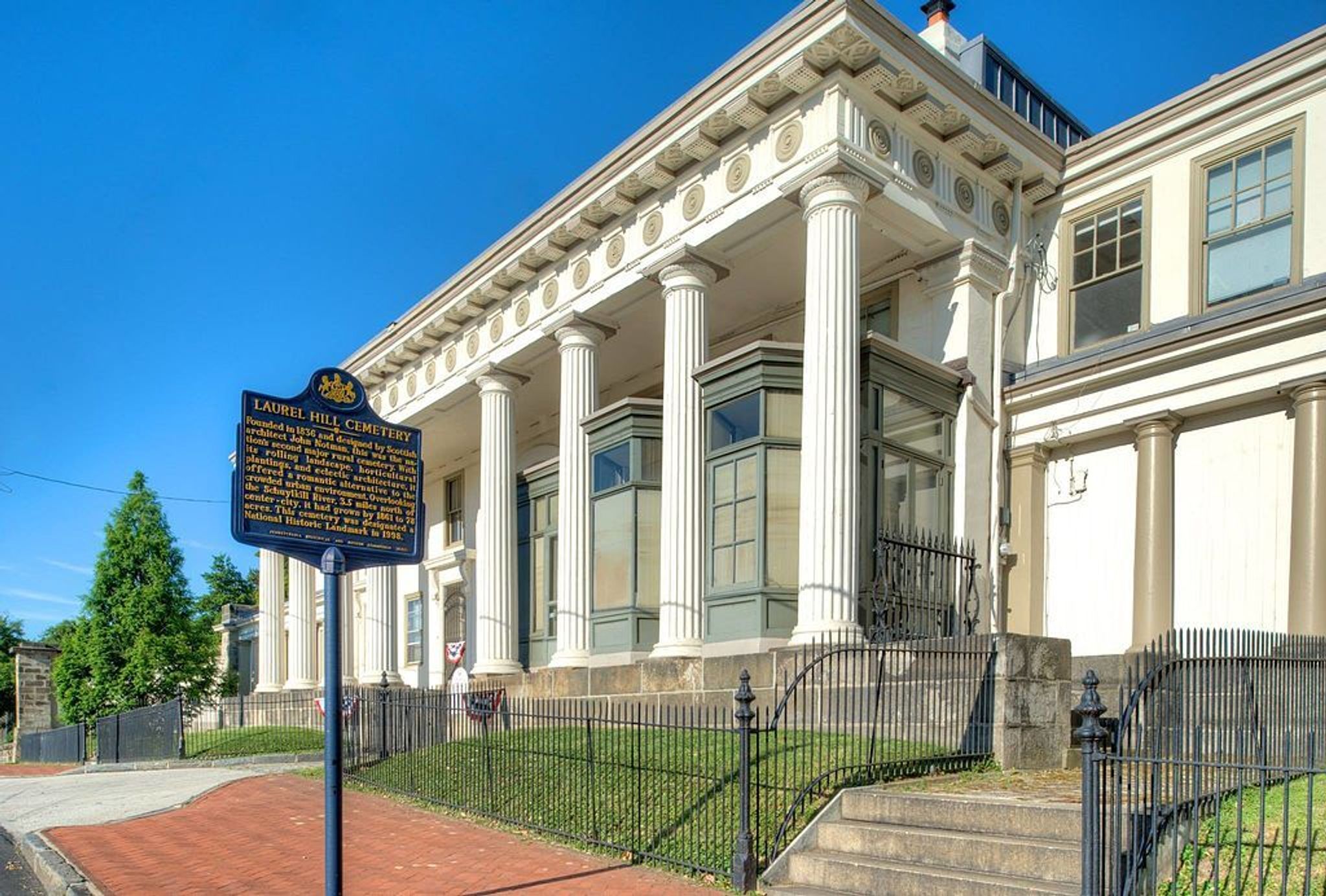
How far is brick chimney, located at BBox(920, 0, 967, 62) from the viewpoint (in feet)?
57.3

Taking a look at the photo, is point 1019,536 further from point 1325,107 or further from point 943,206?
point 1325,107

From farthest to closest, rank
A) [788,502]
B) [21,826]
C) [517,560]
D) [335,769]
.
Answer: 1. [517,560]
2. [788,502]
3. [21,826]
4. [335,769]

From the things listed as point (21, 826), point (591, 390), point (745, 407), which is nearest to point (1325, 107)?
point (745, 407)

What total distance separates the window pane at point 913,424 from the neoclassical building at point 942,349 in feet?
0.14

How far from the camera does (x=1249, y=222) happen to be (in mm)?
13727

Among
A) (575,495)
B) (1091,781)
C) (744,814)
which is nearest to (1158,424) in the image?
(575,495)

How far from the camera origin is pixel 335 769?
6.75 metres

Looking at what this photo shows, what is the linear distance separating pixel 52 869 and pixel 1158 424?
42.6ft

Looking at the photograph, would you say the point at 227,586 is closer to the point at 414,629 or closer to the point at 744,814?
the point at 414,629

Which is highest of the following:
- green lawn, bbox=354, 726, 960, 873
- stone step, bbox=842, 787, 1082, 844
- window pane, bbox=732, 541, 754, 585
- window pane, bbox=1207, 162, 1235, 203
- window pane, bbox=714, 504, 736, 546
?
Result: window pane, bbox=1207, 162, 1235, 203

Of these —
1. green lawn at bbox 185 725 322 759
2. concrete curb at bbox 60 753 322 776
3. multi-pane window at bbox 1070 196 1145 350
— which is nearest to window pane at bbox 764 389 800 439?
multi-pane window at bbox 1070 196 1145 350

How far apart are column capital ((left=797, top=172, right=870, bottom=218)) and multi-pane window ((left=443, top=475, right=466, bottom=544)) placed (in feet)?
54.3

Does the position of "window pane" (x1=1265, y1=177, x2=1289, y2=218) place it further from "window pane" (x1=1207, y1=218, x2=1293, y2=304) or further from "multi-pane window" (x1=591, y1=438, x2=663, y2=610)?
"multi-pane window" (x1=591, y1=438, x2=663, y2=610)

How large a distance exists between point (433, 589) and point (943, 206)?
1803cm
